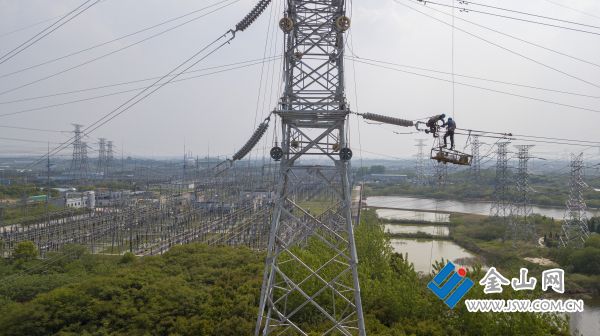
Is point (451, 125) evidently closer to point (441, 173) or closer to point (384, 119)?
point (384, 119)

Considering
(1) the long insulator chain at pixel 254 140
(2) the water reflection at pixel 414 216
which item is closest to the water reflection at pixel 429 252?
(2) the water reflection at pixel 414 216

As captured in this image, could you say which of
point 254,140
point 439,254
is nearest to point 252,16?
point 254,140

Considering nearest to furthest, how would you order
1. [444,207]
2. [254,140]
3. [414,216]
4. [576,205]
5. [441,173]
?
[254,140], [441,173], [576,205], [414,216], [444,207]

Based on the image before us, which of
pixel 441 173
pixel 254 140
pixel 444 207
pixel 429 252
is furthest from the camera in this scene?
pixel 444 207

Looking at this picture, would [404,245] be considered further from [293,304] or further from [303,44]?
[303,44]

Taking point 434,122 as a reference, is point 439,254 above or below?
below

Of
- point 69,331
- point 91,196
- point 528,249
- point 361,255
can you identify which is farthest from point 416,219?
point 69,331
